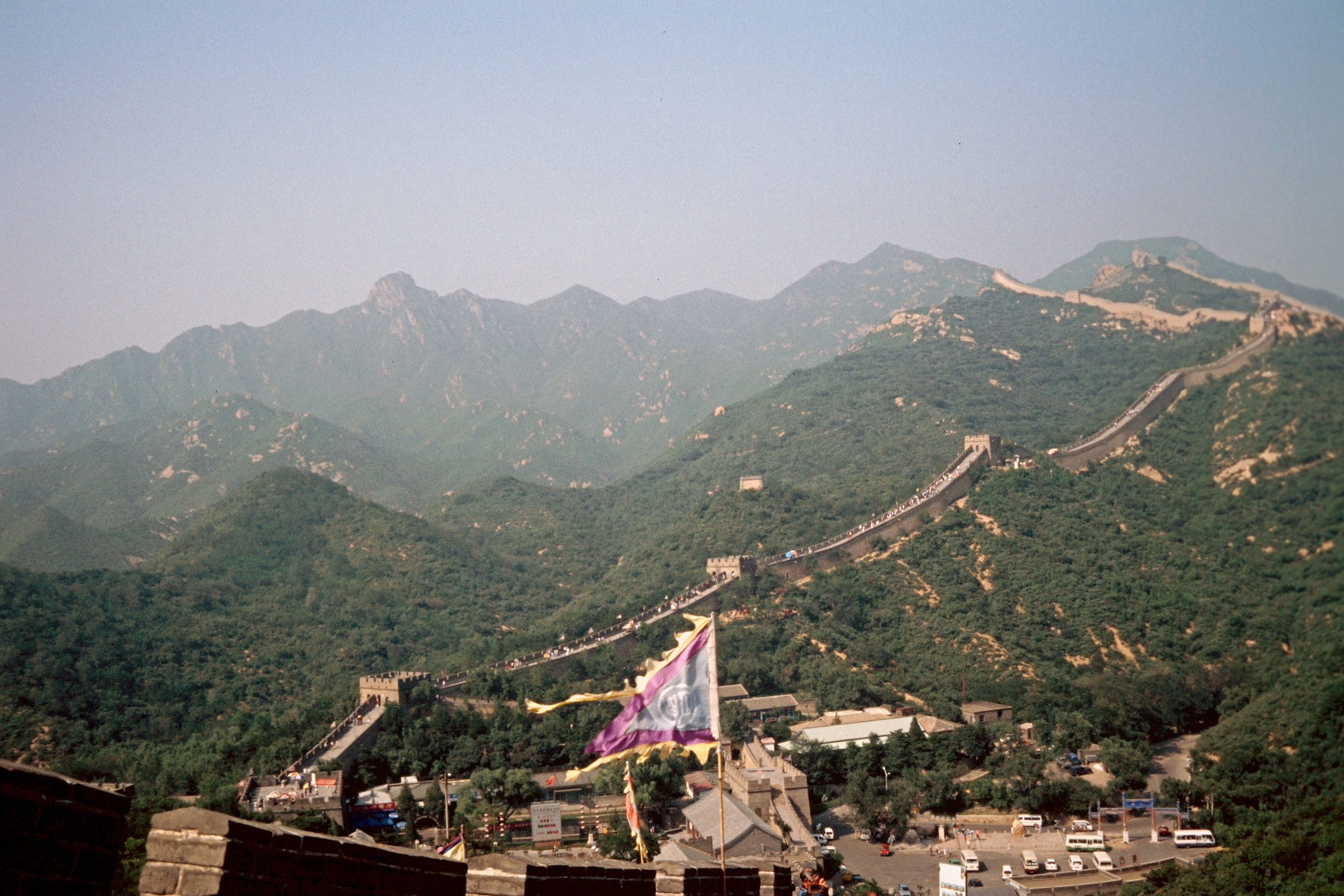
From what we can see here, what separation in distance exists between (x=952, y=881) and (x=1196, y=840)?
890 cm

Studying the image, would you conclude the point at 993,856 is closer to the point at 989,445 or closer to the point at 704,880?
the point at 704,880

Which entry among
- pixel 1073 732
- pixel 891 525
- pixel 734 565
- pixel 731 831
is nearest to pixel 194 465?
pixel 734 565

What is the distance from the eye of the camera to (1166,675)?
2052 inches

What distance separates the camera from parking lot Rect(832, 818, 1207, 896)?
117 ft

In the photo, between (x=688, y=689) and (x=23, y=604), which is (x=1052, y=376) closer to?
(x=23, y=604)

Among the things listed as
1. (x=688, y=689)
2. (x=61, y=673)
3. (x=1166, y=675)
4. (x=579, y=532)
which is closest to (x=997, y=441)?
(x=1166, y=675)

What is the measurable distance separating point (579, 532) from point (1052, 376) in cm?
4083

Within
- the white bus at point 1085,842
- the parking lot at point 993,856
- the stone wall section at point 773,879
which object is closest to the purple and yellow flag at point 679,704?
the stone wall section at point 773,879

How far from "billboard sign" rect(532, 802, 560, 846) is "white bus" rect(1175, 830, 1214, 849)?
17.9 m

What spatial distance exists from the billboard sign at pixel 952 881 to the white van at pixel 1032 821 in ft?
23.5

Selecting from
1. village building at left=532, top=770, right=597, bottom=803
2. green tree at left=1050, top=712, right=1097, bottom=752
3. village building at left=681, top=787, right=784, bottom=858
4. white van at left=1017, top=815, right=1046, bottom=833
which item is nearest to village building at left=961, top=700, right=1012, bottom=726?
green tree at left=1050, top=712, right=1097, bottom=752

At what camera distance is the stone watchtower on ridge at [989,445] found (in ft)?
246

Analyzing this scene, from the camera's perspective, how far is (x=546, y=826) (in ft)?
124

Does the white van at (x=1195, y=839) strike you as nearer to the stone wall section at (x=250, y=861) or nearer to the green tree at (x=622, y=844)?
the green tree at (x=622, y=844)
